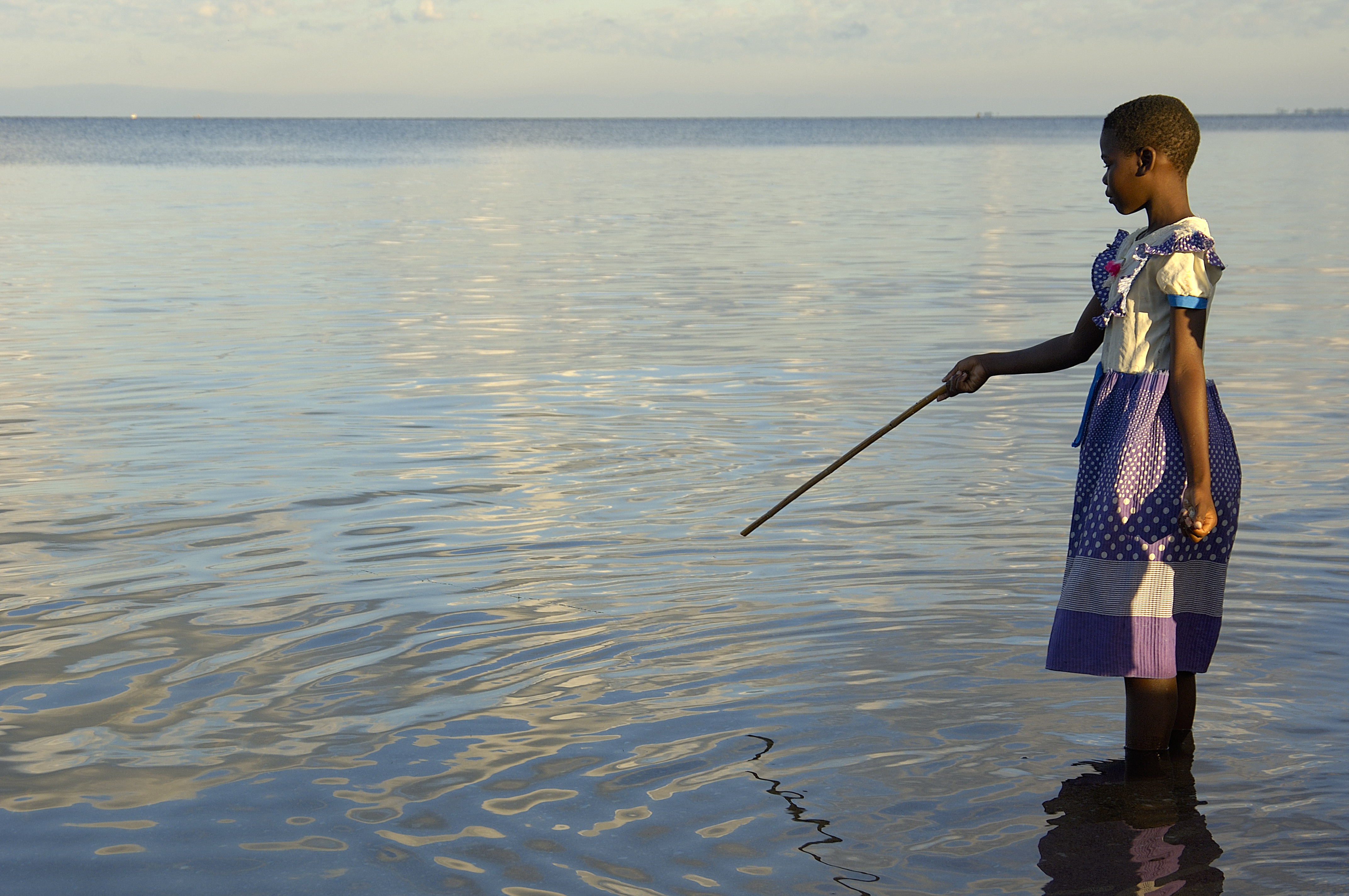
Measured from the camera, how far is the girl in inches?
146

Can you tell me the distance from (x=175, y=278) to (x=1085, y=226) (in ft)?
48.4

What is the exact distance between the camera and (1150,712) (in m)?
3.98

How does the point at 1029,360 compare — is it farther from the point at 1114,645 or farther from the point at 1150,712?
the point at 1150,712

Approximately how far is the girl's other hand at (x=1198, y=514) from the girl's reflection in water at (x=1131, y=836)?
0.71 meters

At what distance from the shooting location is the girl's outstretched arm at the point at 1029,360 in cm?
405

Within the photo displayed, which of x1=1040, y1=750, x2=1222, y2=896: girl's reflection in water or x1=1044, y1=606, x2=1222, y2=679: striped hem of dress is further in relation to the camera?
x1=1044, y1=606, x2=1222, y2=679: striped hem of dress

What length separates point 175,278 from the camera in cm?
1781

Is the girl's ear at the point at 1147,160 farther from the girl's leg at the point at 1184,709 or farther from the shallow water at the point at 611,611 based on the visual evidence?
the shallow water at the point at 611,611

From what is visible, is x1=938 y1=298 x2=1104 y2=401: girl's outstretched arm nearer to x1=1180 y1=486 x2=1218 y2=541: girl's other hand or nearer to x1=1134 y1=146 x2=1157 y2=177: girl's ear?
x1=1134 y1=146 x2=1157 y2=177: girl's ear

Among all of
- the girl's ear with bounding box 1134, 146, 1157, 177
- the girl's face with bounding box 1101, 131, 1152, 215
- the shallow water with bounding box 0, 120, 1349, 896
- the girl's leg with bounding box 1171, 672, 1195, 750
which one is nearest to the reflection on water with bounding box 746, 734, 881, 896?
the shallow water with bounding box 0, 120, 1349, 896

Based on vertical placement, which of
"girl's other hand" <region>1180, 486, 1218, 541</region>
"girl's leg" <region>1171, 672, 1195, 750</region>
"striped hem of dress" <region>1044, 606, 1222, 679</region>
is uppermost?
"girl's other hand" <region>1180, 486, 1218, 541</region>

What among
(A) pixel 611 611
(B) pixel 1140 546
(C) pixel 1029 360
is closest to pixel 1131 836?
(B) pixel 1140 546

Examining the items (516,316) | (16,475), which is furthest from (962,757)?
(516,316)

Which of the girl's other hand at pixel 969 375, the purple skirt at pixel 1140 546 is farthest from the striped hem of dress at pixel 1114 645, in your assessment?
the girl's other hand at pixel 969 375
